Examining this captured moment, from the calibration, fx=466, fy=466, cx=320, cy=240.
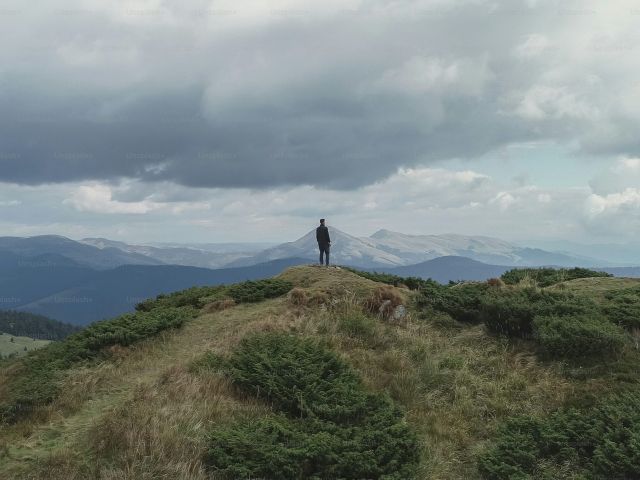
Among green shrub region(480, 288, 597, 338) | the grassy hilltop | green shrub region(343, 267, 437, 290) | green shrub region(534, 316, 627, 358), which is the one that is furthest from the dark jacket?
green shrub region(534, 316, 627, 358)

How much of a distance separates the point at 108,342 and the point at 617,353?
14071mm

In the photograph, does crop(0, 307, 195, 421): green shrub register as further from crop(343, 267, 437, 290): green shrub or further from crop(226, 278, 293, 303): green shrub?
crop(343, 267, 437, 290): green shrub

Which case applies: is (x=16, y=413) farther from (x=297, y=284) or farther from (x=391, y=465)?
(x=297, y=284)

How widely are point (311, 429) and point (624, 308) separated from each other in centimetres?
1098

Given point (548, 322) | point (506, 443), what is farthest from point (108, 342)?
point (548, 322)

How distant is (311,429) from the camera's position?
813 cm

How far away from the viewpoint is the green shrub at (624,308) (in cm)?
1320

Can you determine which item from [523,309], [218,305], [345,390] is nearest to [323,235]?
[218,305]

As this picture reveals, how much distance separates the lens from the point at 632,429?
7570mm

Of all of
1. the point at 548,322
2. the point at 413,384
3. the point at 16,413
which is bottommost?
the point at 16,413

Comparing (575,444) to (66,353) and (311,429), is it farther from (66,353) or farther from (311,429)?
(66,353)

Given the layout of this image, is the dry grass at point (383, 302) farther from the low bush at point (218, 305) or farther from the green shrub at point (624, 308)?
the green shrub at point (624, 308)

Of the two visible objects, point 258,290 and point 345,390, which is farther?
point 258,290

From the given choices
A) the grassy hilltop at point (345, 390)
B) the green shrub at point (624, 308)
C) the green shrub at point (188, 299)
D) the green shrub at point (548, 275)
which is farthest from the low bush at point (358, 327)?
the green shrub at point (548, 275)
